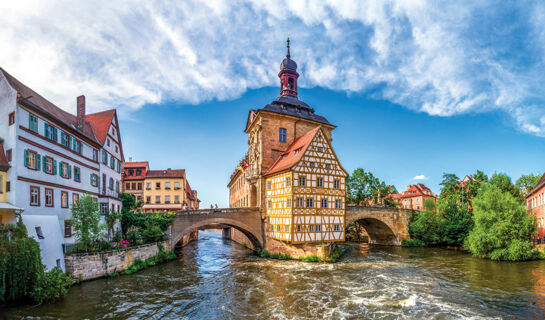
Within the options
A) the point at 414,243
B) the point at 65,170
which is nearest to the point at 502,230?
the point at 414,243

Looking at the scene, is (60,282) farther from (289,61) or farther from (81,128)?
(289,61)

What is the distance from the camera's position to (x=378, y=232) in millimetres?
40562

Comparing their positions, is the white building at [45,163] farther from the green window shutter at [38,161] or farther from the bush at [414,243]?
the bush at [414,243]

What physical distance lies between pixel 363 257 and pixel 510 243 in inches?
461

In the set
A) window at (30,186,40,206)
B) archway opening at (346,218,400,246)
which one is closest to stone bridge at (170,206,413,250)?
archway opening at (346,218,400,246)

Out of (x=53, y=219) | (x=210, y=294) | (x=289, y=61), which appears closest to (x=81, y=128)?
(x=53, y=219)

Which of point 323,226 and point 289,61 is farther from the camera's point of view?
point 289,61

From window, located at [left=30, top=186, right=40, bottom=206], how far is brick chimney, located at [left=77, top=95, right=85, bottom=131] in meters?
6.99

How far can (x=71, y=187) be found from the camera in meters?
19.8

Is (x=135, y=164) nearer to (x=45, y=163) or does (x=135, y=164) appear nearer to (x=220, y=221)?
(x=220, y=221)

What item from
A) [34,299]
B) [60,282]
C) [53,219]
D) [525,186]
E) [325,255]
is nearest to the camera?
[34,299]

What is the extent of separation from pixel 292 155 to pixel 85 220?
16065 mm

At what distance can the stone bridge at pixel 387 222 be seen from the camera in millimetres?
36344

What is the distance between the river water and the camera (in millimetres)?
13039
